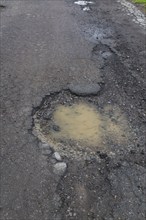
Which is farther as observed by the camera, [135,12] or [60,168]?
[135,12]

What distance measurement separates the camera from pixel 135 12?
1093cm

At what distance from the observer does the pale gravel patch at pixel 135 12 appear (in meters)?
10.3

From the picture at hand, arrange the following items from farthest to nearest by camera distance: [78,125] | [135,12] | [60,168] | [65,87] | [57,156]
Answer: [135,12], [65,87], [78,125], [57,156], [60,168]

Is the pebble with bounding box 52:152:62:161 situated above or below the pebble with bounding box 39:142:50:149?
below

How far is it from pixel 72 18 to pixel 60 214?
6.94 m

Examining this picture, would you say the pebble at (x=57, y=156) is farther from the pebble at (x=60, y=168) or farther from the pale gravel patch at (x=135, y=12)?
the pale gravel patch at (x=135, y=12)

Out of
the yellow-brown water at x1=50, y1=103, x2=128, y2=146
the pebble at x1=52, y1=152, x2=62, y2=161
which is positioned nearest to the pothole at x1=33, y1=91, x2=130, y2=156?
the yellow-brown water at x1=50, y1=103, x2=128, y2=146

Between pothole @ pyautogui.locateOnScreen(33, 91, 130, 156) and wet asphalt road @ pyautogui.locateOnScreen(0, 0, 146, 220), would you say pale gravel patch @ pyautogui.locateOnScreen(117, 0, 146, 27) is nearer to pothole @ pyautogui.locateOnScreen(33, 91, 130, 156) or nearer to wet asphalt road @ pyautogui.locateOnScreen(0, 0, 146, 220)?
wet asphalt road @ pyautogui.locateOnScreen(0, 0, 146, 220)

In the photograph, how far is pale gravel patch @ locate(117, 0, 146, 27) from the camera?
33.8ft

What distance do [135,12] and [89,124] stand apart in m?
6.09

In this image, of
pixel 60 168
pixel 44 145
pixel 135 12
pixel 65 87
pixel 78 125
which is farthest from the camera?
pixel 135 12

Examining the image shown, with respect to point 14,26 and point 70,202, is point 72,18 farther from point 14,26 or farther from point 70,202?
point 70,202

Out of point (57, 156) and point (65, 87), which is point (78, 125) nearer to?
point (57, 156)

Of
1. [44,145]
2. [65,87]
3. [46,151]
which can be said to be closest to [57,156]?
[46,151]
